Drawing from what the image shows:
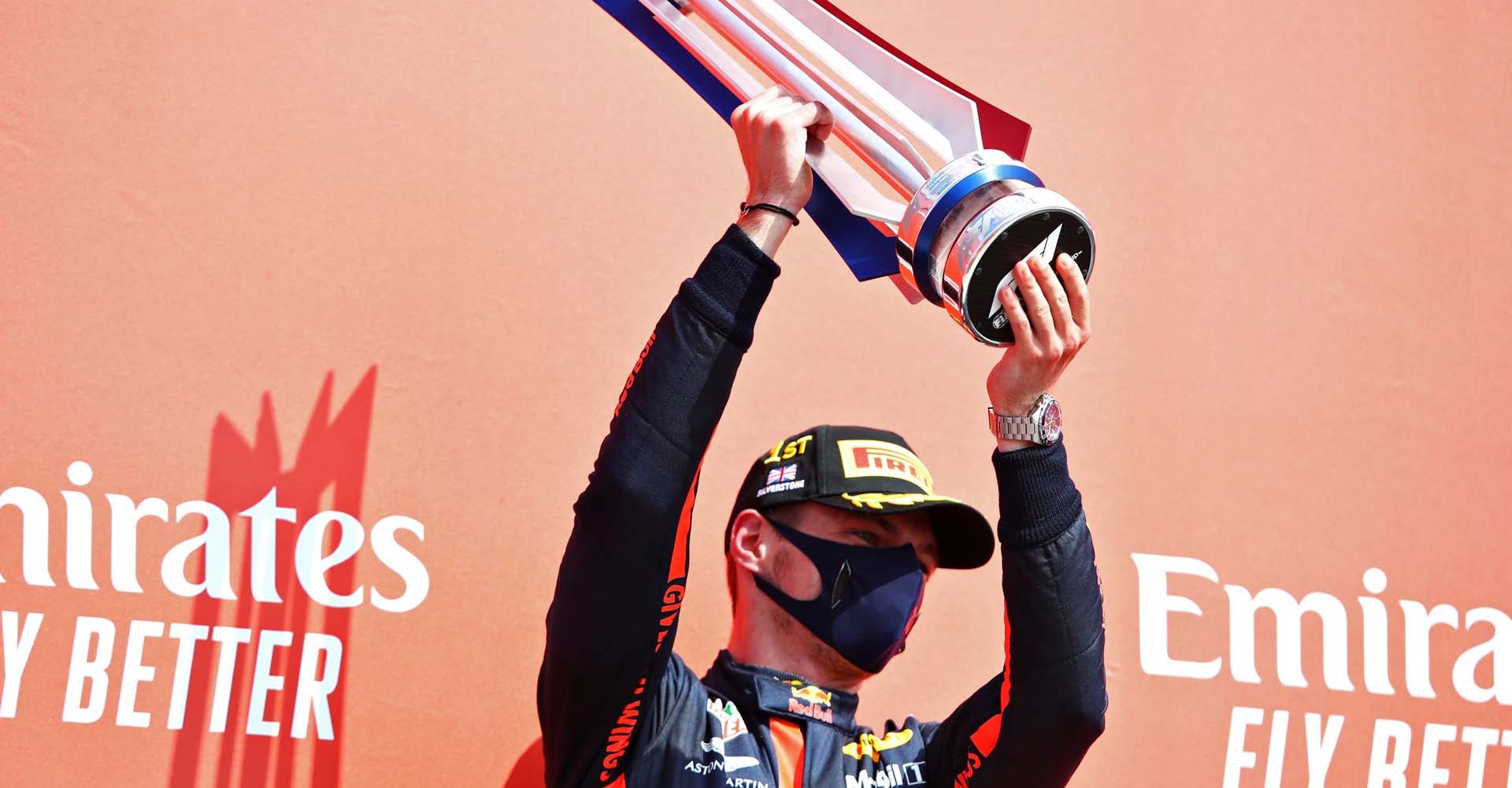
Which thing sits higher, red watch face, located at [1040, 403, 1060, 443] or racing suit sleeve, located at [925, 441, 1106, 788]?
red watch face, located at [1040, 403, 1060, 443]

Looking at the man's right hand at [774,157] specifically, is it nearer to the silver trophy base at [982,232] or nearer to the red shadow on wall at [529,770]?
the silver trophy base at [982,232]

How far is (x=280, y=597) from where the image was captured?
63.0 inches

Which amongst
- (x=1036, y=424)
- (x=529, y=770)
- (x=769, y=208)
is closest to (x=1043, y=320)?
(x=1036, y=424)

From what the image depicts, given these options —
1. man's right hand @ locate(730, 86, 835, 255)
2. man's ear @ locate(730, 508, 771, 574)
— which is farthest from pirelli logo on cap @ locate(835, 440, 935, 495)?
man's right hand @ locate(730, 86, 835, 255)

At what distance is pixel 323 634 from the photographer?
63.5 inches

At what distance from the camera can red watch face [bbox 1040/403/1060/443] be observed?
1305 millimetres

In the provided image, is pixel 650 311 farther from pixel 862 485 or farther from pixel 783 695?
pixel 783 695

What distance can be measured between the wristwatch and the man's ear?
1.13 ft

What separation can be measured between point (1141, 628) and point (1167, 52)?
817mm

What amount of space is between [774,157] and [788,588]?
0.47 m

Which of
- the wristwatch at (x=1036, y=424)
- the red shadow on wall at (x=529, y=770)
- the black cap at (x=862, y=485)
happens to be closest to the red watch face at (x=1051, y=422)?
the wristwatch at (x=1036, y=424)

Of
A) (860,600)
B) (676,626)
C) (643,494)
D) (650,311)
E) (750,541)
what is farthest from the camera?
(650,311)

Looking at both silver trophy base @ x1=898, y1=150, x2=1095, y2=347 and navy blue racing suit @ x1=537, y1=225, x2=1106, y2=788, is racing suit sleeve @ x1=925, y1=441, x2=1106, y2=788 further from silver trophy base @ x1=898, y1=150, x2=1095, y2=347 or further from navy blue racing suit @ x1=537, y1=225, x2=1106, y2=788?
silver trophy base @ x1=898, y1=150, x2=1095, y2=347

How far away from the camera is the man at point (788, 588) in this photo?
1.23m
